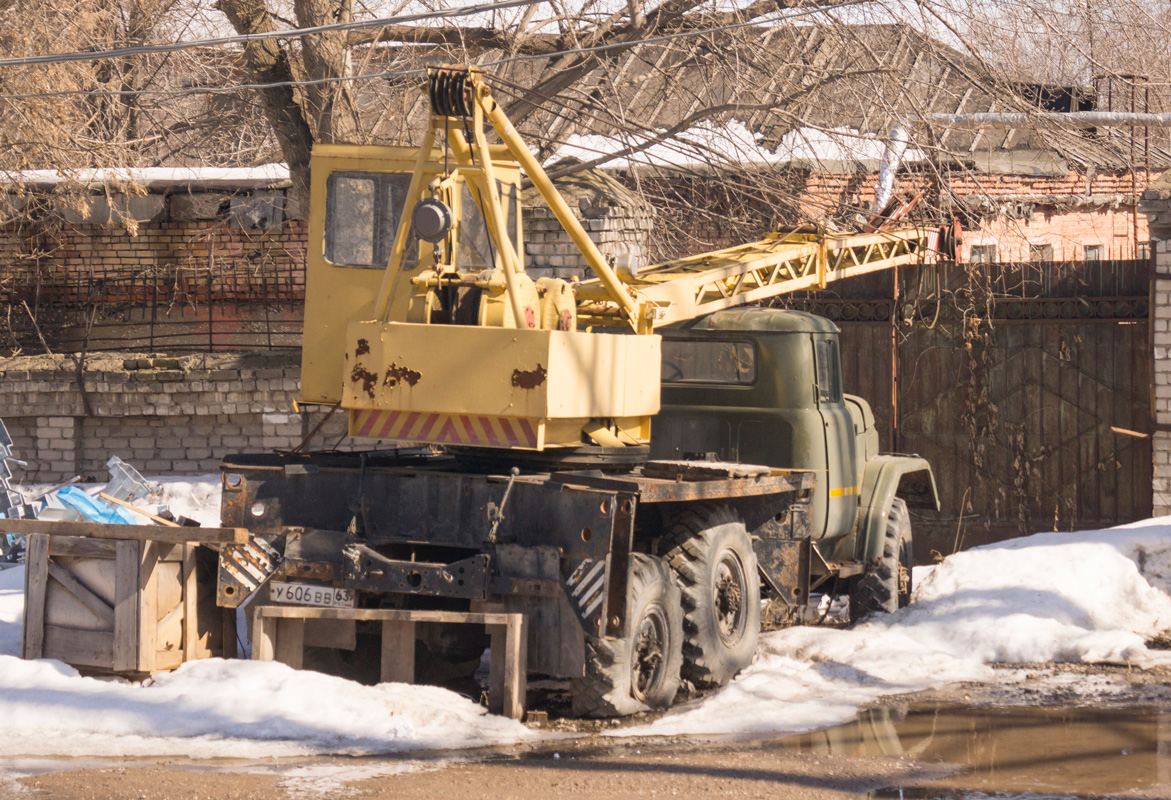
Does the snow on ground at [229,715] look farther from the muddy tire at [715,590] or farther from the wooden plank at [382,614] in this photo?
the muddy tire at [715,590]

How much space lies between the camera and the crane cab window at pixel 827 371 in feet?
26.9

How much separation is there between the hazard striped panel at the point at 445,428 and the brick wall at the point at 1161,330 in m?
6.63

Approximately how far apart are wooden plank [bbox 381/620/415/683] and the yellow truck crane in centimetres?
3

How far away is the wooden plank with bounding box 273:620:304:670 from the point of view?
6.26m

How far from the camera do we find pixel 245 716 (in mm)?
5512

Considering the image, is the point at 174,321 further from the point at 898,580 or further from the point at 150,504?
the point at 898,580

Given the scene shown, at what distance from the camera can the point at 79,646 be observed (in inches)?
248

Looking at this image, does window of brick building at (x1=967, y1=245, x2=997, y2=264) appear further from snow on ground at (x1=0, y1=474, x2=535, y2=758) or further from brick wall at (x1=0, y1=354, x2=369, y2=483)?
snow on ground at (x1=0, y1=474, x2=535, y2=758)

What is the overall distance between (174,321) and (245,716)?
30.1ft

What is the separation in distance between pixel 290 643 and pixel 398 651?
1.85 feet

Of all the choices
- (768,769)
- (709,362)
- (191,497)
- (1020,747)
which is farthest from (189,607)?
(191,497)

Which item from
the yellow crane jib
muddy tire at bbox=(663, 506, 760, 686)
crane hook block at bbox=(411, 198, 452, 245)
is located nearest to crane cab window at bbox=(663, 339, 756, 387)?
the yellow crane jib

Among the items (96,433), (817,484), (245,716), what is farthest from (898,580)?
(96,433)

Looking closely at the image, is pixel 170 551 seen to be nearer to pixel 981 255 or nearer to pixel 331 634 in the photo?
pixel 331 634
